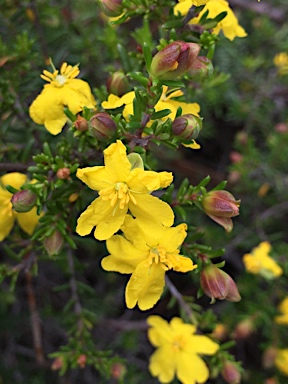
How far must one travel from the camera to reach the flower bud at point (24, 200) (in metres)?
1.65

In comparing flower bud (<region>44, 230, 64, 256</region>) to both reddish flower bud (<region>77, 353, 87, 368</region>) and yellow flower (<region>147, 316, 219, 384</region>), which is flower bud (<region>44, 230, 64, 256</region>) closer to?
reddish flower bud (<region>77, 353, 87, 368</region>)

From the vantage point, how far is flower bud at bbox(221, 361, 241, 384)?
2105 millimetres

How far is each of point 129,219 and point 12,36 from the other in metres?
1.91

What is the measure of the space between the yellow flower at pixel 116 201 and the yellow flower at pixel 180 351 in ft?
3.22

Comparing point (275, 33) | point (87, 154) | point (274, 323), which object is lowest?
point (274, 323)

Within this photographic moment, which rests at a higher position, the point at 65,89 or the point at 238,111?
the point at 65,89

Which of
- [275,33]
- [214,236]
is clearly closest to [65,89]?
[214,236]

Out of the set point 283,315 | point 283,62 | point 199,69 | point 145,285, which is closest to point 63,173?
point 145,285

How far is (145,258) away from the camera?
1650 mm

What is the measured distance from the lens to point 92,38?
10.7 ft

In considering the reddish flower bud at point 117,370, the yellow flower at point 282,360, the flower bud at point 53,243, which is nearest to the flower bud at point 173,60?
the flower bud at point 53,243

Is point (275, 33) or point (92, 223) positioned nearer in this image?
point (92, 223)

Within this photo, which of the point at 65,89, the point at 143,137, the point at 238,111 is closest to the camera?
the point at 143,137

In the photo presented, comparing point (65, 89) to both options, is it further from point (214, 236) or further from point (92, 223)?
point (214, 236)
